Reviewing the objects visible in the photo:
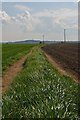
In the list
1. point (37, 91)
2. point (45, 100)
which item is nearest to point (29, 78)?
point (37, 91)

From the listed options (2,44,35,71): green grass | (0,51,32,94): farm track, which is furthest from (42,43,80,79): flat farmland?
(2,44,35,71): green grass

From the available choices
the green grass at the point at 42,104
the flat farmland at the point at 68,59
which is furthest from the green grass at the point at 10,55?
the green grass at the point at 42,104

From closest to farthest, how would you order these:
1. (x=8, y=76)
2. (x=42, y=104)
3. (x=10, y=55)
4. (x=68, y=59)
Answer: (x=42, y=104) < (x=8, y=76) < (x=68, y=59) < (x=10, y=55)

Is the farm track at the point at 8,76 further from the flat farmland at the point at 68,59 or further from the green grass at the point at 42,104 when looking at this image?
the green grass at the point at 42,104

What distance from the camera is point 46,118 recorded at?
6.72m

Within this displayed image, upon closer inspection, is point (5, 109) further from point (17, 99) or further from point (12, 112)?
point (17, 99)

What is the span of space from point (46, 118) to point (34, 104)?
1056 mm

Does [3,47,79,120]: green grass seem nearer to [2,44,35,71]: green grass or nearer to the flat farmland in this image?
the flat farmland

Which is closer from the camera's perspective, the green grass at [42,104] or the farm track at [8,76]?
the green grass at [42,104]

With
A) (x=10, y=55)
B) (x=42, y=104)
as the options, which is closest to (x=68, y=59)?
(x=10, y=55)

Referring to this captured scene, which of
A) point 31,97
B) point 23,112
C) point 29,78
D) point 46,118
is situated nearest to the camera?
point 46,118

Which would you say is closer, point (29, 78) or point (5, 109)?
point (5, 109)

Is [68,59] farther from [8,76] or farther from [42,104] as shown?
[42,104]

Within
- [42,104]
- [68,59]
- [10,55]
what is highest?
[10,55]
